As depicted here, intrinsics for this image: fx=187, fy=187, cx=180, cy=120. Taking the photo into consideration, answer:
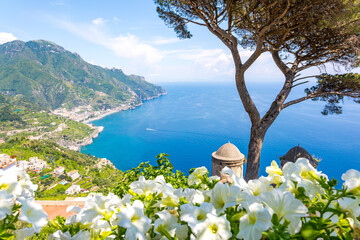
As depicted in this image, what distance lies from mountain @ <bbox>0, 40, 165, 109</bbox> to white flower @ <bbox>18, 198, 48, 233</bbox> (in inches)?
4280

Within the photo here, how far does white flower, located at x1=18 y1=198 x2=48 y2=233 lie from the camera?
71 centimetres

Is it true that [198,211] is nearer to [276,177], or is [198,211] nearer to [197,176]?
[197,176]

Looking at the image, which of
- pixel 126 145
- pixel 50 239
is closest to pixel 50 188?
pixel 126 145

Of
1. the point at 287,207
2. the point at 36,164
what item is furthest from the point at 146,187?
the point at 36,164

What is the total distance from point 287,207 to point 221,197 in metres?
0.23

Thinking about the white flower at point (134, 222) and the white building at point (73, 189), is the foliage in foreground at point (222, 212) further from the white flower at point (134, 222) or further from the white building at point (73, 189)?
the white building at point (73, 189)

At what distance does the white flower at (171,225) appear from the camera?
675 mm

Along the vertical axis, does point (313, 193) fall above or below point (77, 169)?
above

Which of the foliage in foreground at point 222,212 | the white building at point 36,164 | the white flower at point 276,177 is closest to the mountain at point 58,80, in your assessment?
the white building at point 36,164

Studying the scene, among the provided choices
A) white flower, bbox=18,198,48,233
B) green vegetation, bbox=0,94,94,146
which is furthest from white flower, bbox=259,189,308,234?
green vegetation, bbox=0,94,94,146

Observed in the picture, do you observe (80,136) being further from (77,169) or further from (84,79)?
(84,79)

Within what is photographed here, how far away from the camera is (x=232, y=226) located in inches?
26.0

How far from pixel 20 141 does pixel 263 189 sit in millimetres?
56669

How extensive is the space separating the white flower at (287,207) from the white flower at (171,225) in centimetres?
31
